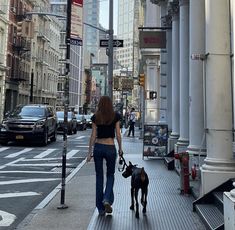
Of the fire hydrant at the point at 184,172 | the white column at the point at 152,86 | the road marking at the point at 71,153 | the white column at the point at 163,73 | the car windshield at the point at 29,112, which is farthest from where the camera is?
the white column at the point at 152,86

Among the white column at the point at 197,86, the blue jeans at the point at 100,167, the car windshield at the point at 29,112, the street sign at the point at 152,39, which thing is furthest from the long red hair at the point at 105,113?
the car windshield at the point at 29,112

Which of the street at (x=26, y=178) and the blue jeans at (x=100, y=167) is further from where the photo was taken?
the street at (x=26, y=178)

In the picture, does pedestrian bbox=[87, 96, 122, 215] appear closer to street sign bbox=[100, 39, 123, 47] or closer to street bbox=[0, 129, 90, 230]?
street bbox=[0, 129, 90, 230]

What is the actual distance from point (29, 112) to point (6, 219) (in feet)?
53.1

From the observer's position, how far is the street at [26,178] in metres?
7.85

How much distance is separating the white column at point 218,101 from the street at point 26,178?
3.29 meters

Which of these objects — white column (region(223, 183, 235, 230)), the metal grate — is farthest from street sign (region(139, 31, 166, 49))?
white column (region(223, 183, 235, 230))

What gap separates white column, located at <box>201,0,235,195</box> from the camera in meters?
7.59

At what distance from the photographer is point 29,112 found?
906 inches

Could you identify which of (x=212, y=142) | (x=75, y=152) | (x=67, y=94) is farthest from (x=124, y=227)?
(x=75, y=152)

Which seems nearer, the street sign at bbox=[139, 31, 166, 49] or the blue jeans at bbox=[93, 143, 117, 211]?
the blue jeans at bbox=[93, 143, 117, 211]

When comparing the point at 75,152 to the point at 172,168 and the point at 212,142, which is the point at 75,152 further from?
the point at 212,142

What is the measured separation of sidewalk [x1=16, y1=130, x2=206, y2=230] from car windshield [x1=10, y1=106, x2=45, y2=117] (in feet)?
42.6

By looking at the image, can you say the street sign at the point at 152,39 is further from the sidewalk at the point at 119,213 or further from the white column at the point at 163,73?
the sidewalk at the point at 119,213
